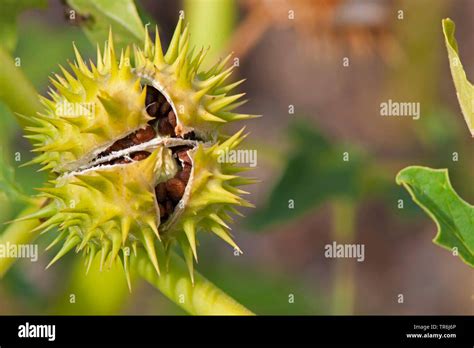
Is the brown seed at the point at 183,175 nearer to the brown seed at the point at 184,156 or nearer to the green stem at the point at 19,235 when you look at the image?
the brown seed at the point at 184,156

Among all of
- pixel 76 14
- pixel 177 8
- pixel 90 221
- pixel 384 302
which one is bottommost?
pixel 384 302

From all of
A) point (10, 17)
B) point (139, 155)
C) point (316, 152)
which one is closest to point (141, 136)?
point (139, 155)

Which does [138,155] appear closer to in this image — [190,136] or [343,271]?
[190,136]

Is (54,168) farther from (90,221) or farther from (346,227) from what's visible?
(346,227)

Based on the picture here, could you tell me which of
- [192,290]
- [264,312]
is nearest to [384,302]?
[264,312]

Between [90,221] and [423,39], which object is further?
[423,39]

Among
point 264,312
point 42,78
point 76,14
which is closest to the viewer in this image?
point 76,14

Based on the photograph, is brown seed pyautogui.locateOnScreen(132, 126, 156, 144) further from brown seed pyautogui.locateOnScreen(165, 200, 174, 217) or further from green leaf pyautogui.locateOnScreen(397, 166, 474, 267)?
green leaf pyautogui.locateOnScreen(397, 166, 474, 267)

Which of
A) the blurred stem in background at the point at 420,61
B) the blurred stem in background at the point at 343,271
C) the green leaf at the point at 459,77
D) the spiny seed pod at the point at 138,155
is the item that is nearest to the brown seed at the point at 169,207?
the spiny seed pod at the point at 138,155
